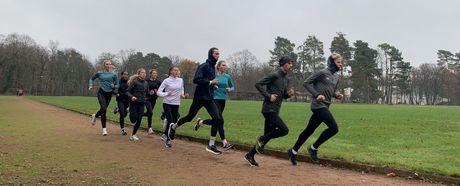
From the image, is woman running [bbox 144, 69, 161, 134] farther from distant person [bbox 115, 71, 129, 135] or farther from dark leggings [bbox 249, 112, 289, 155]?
dark leggings [bbox 249, 112, 289, 155]

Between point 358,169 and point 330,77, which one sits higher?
point 330,77

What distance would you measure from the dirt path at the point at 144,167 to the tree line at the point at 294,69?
89.7 meters

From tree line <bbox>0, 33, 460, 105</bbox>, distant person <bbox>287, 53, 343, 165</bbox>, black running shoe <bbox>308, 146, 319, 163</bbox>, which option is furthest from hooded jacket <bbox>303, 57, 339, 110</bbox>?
tree line <bbox>0, 33, 460, 105</bbox>

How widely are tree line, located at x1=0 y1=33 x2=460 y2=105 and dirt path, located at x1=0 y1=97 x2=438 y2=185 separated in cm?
8970

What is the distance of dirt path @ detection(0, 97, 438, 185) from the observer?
6871mm

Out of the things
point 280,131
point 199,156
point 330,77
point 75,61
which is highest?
point 75,61

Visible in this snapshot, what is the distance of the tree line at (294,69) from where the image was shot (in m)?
104

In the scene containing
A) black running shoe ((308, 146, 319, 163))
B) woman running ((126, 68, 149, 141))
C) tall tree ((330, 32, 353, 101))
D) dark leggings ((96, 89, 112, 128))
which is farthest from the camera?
tall tree ((330, 32, 353, 101))

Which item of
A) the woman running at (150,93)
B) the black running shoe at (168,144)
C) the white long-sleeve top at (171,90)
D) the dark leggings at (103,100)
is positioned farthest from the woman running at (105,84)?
the black running shoe at (168,144)

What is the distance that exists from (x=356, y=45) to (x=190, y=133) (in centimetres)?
9645

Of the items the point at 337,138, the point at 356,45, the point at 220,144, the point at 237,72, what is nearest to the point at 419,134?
the point at 337,138

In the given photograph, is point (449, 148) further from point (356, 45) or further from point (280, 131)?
point (356, 45)

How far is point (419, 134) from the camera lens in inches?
558

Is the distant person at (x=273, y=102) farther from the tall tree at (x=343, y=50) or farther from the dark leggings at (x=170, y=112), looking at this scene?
the tall tree at (x=343, y=50)
